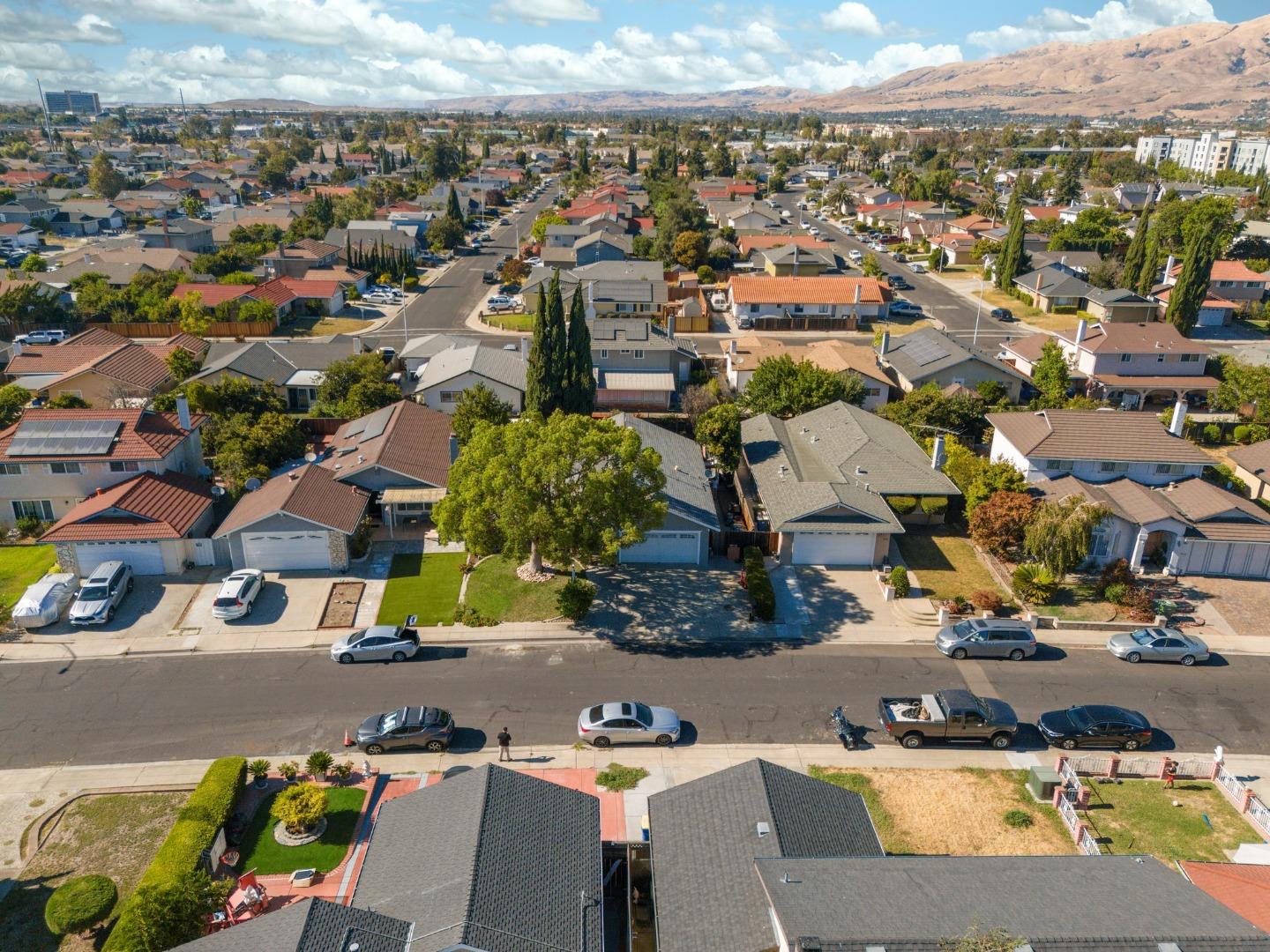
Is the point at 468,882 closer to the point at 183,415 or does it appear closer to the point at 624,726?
the point at 624,726

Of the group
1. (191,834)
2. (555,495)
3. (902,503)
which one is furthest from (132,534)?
(902,503)

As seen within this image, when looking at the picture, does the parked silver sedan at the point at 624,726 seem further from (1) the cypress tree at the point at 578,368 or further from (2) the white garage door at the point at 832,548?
(1) the cypress tree at the point at 578,368

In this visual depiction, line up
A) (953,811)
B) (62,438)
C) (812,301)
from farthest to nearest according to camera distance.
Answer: (812,301), (62,438), (953,811)

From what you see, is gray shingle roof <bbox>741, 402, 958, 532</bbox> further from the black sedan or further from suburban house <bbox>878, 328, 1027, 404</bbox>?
the black sedan

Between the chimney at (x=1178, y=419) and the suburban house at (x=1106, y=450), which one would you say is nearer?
the suburban house at (x=1106, y=450)

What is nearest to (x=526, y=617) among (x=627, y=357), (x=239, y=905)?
(x=239, y=905)

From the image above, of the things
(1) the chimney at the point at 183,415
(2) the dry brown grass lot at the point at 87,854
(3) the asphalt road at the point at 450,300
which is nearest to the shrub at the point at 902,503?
(2) the dry brown grass lot at the point at 87,854

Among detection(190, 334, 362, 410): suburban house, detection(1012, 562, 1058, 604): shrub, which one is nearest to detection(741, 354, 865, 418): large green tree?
detection(1012, 562, 1058, 604): shrub
